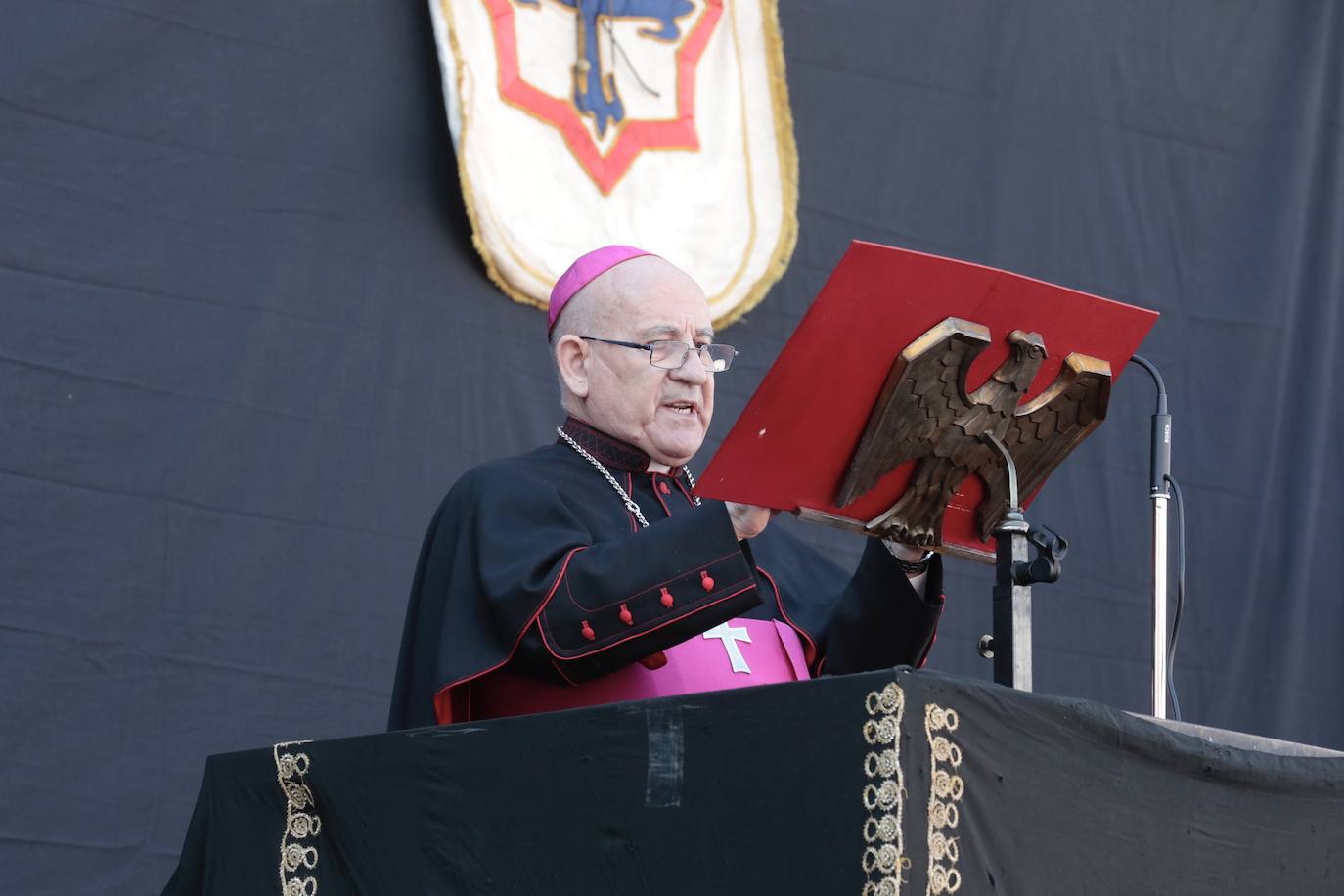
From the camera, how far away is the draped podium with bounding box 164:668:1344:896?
1741 mm

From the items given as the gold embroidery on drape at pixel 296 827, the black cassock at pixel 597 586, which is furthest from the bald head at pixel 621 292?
the gold embroidery on drape at pixel 296 827

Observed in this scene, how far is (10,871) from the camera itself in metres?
3.21

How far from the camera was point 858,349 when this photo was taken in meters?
2.28

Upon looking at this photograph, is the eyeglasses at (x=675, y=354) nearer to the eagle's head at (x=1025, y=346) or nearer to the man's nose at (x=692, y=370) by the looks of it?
the man's nose at (x=692, y=370)

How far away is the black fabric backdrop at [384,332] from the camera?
11.0 ft

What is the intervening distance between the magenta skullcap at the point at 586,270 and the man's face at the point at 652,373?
0.15 feet

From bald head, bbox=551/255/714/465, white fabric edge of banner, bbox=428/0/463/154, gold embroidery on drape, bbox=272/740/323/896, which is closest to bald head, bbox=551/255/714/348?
bald head, bbox=551/255/714/465

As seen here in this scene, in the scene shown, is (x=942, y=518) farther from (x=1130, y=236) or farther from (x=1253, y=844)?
(x=1130, y=236)

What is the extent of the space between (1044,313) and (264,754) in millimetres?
1133

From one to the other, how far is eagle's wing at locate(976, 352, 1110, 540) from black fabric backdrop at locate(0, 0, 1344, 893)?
1579mm

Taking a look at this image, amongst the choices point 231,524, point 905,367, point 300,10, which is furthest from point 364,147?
point 905,367

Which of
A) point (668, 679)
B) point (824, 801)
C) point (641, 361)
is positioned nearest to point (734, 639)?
point (668, 679)

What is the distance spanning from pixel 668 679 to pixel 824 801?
81 cm

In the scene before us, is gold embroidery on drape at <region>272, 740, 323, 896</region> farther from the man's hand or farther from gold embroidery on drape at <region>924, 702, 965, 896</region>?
gold embroidery on drape at <region>924, 702, 965, 896</region>
